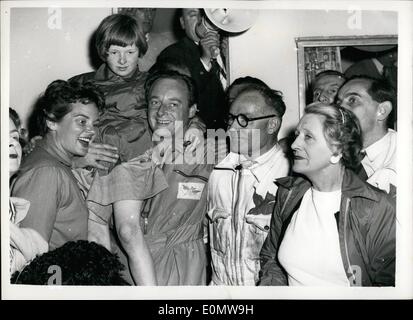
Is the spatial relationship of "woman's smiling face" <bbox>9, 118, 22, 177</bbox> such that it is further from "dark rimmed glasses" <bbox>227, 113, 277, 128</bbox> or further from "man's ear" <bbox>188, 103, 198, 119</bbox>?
"dark rimmed glasses" <bbox>227, 113, 277, 128</bbox>

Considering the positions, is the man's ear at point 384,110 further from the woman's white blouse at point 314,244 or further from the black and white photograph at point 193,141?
the woman's white blouse at point 314,244

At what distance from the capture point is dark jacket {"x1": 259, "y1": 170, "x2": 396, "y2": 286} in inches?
75.9

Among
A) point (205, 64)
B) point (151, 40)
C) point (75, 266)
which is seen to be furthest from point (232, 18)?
point (75, 266)

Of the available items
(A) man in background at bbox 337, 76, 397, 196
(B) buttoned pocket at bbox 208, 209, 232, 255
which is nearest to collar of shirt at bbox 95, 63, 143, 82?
(B) buttoned pocket at bbox 208, 209, 232, 255

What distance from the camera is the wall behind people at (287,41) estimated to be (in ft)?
6.52

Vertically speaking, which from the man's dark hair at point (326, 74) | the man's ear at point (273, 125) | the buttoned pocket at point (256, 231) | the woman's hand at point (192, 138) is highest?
the man's dark hair at point (326, 74)

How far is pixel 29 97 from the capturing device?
1.98m

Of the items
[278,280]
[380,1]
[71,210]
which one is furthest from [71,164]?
[380,1]

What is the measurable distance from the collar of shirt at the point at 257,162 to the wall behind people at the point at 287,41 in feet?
0.26

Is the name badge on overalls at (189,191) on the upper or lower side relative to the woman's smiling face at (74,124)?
lower

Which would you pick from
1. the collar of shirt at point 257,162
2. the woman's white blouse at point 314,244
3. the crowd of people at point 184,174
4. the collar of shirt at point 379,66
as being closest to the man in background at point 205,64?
the crowd of people at point 184,174
